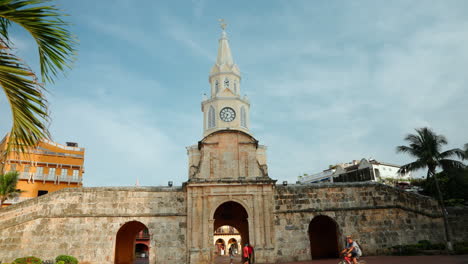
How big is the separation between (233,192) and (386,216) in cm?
1033

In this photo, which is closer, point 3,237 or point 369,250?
point 3,237

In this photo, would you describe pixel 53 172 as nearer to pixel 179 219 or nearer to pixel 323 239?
pixel 179 219

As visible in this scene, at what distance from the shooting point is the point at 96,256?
781 inches

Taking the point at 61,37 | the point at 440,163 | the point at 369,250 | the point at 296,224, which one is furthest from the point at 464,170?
the point at 61,37

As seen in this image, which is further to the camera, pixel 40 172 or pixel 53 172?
pixel 53 172

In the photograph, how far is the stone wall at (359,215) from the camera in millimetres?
21094

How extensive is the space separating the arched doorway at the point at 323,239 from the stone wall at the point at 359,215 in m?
3.94

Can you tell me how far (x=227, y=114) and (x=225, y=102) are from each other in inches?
54.8

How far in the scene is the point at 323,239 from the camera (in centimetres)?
2584

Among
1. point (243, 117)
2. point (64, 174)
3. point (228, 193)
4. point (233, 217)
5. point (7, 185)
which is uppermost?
point (243, 117)

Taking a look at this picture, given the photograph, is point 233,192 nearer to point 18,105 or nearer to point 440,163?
point 440,163

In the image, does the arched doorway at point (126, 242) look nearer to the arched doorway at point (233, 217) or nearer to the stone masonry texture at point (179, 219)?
the stone masonry texture at point (179, 219)

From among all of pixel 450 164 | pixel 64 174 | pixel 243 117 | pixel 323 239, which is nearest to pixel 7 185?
pixel 64 174

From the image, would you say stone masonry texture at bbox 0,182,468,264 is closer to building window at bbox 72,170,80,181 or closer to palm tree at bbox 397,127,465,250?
palm tree at bbox 397,127,465,250
